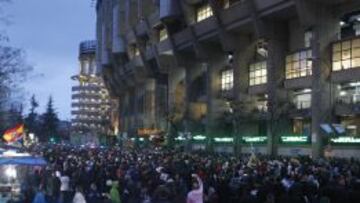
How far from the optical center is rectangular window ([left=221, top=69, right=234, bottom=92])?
3312 inches

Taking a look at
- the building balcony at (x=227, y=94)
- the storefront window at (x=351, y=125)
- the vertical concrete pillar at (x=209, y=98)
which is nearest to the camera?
the storefront window at (x=351, y=125)

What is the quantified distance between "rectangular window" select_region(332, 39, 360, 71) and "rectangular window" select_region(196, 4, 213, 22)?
25320 millimetres

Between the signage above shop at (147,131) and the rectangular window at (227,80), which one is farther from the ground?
the rectangular window at (227,80)

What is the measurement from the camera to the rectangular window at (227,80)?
276 feet

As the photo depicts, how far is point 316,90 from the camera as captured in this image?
62125 millimetres

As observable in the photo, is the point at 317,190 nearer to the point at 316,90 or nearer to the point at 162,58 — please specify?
the point at 316,90

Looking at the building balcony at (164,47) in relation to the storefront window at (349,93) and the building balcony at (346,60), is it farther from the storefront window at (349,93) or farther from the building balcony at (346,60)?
the building balcony at (346,60)

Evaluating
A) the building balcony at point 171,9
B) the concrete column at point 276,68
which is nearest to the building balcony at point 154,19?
the building balcony at point 171,9

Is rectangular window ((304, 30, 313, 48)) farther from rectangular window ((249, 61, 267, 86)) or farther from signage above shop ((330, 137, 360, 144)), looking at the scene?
signage above shop ((330, 137, 360, 144))

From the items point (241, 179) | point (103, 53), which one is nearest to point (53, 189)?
point (241, 179)

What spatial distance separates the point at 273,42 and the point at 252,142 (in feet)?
36.8

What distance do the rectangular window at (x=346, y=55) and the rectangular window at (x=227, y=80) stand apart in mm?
22250

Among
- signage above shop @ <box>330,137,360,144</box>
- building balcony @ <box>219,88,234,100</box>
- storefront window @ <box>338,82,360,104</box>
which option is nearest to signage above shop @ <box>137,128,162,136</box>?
building balcony @ <box>219,88,234,100</box>

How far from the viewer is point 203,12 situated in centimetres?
8700
